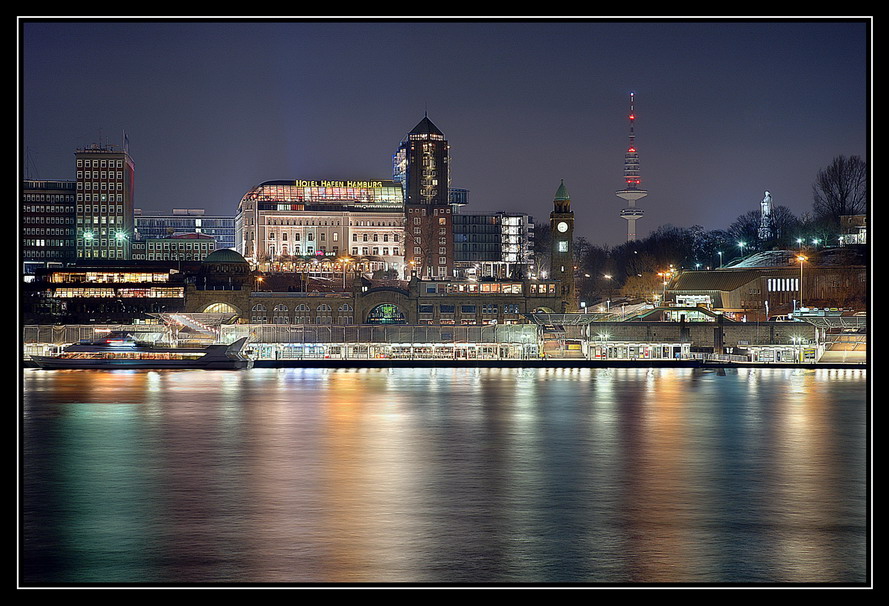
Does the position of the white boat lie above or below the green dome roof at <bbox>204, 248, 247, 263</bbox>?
below

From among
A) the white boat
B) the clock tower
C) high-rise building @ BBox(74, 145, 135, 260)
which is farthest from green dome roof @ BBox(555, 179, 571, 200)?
high-rise building @ BBox(74, 145, 135, 260)

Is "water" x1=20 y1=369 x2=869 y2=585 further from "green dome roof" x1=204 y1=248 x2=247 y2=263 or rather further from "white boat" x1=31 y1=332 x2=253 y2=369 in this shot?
"green dome roof" x1=204 y1=248 x2=247 y2=263

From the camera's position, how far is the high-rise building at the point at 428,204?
170 meters

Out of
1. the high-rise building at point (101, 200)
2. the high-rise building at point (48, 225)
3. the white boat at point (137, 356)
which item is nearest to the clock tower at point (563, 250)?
the white boat at point (137, 356)

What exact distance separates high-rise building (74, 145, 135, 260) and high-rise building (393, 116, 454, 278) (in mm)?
50144

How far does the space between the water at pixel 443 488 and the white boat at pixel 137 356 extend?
19243 mm

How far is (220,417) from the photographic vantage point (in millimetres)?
39219

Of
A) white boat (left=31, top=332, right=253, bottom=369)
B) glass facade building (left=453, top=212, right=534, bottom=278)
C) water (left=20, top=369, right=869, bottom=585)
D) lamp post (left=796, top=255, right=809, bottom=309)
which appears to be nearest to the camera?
water (left=20, top=369, right=869, bottom=585)

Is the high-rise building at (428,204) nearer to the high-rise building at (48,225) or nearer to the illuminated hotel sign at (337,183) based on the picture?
the illuminated hotel sign at (337,183)

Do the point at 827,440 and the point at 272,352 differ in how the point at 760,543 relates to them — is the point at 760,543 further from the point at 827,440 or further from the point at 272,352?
the point at 272,352

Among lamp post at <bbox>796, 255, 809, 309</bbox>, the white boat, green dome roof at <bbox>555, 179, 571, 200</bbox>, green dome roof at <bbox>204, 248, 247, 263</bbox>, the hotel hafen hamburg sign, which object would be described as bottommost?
the white boat

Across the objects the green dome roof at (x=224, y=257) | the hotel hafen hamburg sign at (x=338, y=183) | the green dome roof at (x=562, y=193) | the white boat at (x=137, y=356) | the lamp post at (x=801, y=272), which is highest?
the hotel hafen hamburg sign at (x=338, y=183)

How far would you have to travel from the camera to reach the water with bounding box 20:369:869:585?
16922mm

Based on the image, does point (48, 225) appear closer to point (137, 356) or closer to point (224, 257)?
point (224, 257)
